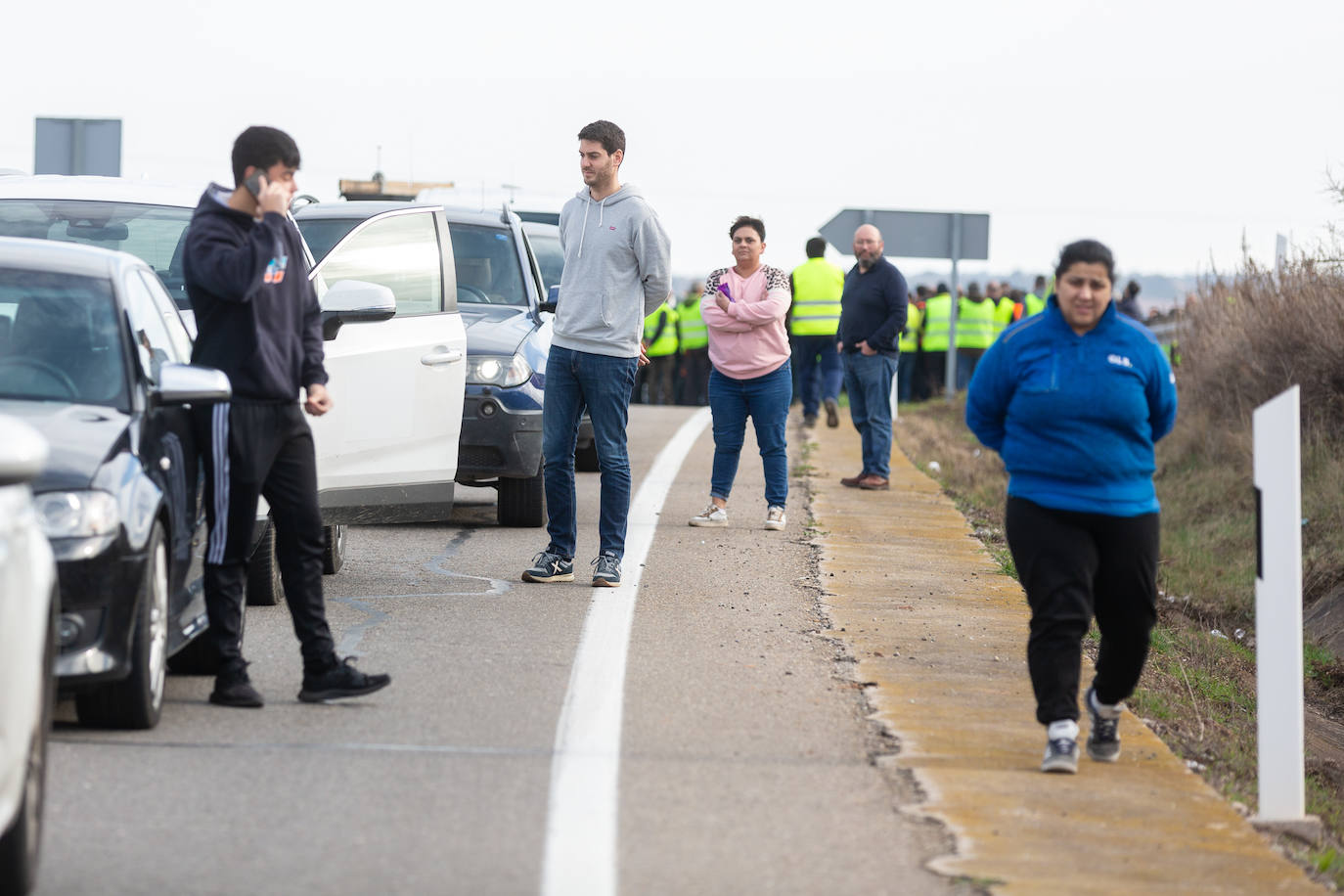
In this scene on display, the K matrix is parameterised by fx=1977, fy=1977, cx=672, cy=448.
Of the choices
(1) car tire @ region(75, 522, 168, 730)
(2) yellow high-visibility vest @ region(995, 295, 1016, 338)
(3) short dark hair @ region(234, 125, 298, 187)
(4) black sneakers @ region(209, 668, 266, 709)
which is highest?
(3) short dark hair @ region(234, 125, 298, 187)

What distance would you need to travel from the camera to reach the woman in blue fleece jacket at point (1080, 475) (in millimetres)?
5770

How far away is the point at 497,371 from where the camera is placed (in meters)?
10.9

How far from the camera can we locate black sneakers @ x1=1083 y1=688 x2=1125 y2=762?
5.95 m

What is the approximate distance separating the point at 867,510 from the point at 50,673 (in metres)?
8.90

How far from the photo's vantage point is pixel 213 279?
6020 millimetres

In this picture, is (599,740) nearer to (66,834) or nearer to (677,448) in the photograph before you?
(66,834)

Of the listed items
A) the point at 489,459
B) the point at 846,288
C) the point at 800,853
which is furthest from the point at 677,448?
the point at 800,853

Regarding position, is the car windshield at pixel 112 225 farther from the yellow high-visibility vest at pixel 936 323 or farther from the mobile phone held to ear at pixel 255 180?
the yellow high-visibility vest at pixel 936 323

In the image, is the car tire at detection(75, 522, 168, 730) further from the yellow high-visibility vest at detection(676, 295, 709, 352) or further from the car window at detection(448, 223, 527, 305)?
the yellow high-visibility vest at detection(676, 295, 709, 352)

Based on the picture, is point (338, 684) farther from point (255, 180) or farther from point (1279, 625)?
point (1279, 625)

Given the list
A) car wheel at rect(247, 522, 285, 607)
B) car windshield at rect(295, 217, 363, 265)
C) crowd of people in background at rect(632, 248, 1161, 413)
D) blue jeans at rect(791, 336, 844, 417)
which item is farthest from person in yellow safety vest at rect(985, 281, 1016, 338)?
car wheel at rect(247, 522, 285, 607)

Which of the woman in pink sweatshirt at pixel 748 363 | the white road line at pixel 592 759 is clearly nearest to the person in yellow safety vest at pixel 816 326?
the woman in pink sweatshirt at pixel 748 363

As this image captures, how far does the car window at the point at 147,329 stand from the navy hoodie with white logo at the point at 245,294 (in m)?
0.16

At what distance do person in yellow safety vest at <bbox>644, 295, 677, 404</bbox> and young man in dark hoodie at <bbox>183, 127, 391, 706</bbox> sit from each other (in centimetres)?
2211
